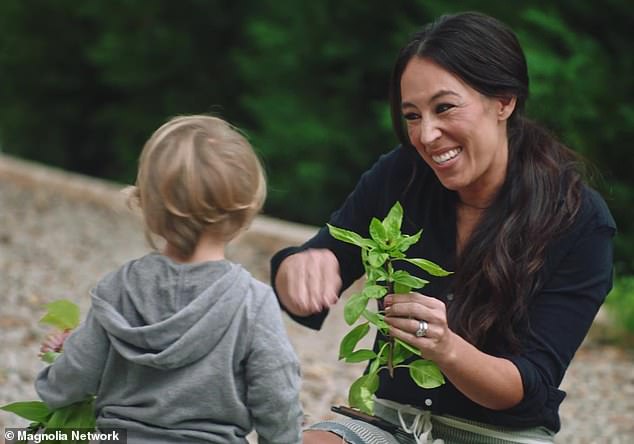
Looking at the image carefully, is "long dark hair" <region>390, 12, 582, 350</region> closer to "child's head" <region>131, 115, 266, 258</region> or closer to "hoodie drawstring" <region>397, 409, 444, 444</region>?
"hoodie drawstring" <region>397, 409, 444, 444</region>

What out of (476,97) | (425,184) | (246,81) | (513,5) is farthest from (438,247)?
(246,81)

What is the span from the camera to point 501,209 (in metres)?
2.71

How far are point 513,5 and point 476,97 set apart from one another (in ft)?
15.2

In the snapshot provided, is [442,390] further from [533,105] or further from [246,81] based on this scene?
[246,81]

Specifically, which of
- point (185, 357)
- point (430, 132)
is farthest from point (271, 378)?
point (430, 132)

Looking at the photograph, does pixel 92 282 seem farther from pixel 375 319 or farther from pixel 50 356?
pixel 375 319

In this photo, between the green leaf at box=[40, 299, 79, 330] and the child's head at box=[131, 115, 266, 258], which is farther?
the green leaf at box=[40, 299, 79, 330]

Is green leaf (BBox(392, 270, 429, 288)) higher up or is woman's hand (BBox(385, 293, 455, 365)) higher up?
green leaf (BBox(392, 270, 429, 288))

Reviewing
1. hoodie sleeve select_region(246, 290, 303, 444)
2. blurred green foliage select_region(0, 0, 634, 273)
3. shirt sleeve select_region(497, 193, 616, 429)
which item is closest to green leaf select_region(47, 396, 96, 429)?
hoodie sleeve select_region(246, 290, 303, 444)

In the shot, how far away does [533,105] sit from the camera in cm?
636

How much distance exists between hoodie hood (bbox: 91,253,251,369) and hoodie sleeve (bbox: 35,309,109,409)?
0.11ft

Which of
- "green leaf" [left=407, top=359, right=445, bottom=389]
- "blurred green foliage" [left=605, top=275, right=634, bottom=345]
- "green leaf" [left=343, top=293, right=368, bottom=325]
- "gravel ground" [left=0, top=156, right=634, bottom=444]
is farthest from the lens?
"blurred green foliage" [left=605, top=275, right=634, bottom=345]

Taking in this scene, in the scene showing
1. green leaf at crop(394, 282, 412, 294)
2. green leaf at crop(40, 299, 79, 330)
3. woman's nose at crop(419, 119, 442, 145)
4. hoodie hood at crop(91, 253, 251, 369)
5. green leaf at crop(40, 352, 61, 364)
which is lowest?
green leaf at crop(40, 352, 61, 364)

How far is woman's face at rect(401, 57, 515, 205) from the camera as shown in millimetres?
2635
